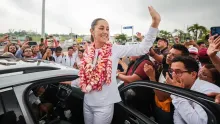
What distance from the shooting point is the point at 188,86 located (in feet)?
6.37

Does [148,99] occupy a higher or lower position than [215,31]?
lower

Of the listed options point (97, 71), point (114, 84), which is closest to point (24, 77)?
point (97, 71)

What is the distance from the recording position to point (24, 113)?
1.71 m

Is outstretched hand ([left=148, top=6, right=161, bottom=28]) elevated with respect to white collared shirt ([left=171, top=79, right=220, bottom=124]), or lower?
elevated

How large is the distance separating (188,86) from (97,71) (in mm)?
915

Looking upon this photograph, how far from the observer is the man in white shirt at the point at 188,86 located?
156 cm

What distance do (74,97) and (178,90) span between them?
5.56 ft

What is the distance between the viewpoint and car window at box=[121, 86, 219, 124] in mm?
1595

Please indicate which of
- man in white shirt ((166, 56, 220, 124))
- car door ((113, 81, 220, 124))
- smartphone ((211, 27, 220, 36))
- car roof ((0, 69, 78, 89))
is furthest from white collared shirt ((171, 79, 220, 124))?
car roof ((0, 69, 78, 89))

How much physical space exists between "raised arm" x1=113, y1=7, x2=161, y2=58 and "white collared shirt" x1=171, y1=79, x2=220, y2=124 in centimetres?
57

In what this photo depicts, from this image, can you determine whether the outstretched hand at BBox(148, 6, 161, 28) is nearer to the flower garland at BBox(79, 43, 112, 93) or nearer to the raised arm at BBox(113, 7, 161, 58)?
the raised arm at BBox(113, 7, 161, 58)

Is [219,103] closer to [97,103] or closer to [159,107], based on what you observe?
[159,107]

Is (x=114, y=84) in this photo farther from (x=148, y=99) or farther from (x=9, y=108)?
(x=9, y=108)

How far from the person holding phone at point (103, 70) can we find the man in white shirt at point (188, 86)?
1.23 ft
